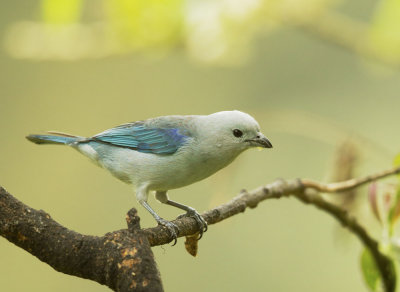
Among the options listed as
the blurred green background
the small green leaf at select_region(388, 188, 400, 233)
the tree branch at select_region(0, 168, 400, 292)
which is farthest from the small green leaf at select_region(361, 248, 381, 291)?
the blurred green background

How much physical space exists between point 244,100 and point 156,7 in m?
4.21

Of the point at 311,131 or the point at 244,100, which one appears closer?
the point at 311,131

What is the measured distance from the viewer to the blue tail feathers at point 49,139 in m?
2.89

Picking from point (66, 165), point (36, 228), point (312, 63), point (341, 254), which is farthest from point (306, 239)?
point (36, 228)

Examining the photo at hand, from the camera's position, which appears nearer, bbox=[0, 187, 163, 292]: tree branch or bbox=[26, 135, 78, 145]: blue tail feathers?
bbox=[0, 187, 163, 292]: tree branch

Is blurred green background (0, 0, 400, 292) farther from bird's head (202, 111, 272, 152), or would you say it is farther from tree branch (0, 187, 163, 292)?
tree branch (0, 187, 163, 292)

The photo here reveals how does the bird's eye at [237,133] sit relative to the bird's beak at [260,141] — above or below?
above

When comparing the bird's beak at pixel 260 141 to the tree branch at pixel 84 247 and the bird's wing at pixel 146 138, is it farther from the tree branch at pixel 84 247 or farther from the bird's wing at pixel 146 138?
the tree branch at pixel 84 247

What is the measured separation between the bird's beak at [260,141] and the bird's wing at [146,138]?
1.06ft

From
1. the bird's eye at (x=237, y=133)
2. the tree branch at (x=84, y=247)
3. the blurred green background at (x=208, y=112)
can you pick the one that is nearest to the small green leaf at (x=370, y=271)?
the bird's eye at (x=237, y=133)

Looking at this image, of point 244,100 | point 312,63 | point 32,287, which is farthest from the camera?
point 312,63

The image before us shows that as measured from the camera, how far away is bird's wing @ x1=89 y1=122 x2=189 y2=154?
113 inches

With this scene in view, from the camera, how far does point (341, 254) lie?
6.79m

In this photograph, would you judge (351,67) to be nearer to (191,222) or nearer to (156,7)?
(156,7)
